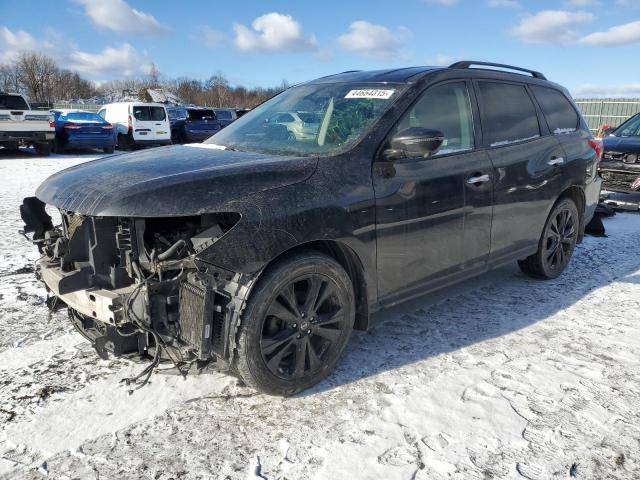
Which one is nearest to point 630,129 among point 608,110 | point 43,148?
point 43,148

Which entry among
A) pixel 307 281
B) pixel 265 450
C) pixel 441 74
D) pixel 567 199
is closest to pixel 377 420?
pixel 265 450

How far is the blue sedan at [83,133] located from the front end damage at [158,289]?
15457 millimetres

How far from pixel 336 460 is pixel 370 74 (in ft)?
8.93

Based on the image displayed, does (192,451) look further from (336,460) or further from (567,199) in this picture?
(567,199)

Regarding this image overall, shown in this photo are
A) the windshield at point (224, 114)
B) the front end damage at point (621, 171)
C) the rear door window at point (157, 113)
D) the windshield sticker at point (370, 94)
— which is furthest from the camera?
the windshield at point (224, 114)

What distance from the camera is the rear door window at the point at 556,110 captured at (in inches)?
192

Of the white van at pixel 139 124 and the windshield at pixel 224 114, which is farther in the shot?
the windshield at pixel 224 114

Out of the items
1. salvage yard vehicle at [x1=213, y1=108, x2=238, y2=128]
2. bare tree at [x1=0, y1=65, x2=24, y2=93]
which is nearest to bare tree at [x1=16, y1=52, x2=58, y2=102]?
bare tree at [x1=0, y1=65, x2=24, y2=93]

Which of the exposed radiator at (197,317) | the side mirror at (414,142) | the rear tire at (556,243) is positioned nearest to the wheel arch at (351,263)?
the exposed radiator at (197,317)

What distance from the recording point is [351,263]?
321cm

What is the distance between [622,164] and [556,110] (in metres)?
4.82

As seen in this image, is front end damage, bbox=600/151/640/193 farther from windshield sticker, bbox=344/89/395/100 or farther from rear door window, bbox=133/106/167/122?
rear door window, bbox=133/106/167/122

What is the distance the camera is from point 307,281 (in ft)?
9.82

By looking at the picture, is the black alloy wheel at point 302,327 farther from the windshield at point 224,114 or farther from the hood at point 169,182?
the windshield at point 224,114
